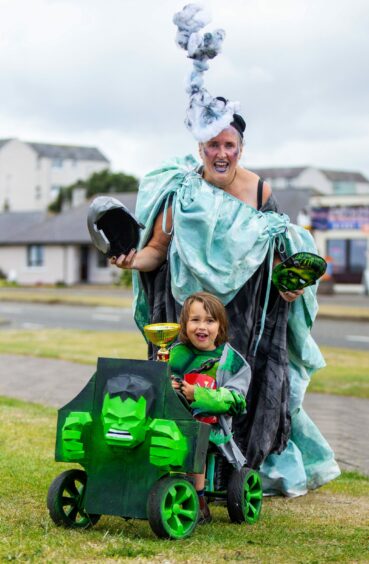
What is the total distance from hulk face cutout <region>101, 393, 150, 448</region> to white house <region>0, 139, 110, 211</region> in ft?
290

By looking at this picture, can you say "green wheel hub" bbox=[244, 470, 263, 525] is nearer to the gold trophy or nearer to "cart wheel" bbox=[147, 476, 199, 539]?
"cart wheel" bbox=[147, 476, 199, 539]

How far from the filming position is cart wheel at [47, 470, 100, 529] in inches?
177

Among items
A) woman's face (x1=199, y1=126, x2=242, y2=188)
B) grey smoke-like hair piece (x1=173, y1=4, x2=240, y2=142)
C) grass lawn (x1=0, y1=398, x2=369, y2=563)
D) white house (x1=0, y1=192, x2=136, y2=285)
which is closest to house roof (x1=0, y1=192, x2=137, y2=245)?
white house (x1=0, y1=192, x2=136, y2=285)

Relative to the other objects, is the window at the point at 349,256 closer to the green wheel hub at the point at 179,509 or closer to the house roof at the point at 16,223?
the house roof at the point at 16,223

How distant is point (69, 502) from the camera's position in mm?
4598

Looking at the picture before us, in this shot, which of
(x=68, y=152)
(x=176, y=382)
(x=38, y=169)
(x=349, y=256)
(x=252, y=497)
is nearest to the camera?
(x=176, y=382)

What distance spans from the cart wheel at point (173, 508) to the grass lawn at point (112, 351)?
6.57 meters

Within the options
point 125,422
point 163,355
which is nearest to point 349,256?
point 163,355

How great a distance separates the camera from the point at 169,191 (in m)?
5.51

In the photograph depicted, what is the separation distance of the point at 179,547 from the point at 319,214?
44280 mm

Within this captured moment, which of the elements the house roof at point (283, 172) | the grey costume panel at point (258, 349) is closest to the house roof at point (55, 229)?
the house roof at point (283, 172)

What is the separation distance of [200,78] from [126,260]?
101 centimetres

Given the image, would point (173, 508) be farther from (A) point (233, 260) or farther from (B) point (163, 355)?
(A) point (233, 260)

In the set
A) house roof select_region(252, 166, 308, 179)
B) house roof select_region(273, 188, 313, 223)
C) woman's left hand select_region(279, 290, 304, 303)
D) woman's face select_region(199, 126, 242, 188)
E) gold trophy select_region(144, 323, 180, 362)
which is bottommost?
gold trophy select_region(144, 323, 180, 362)
